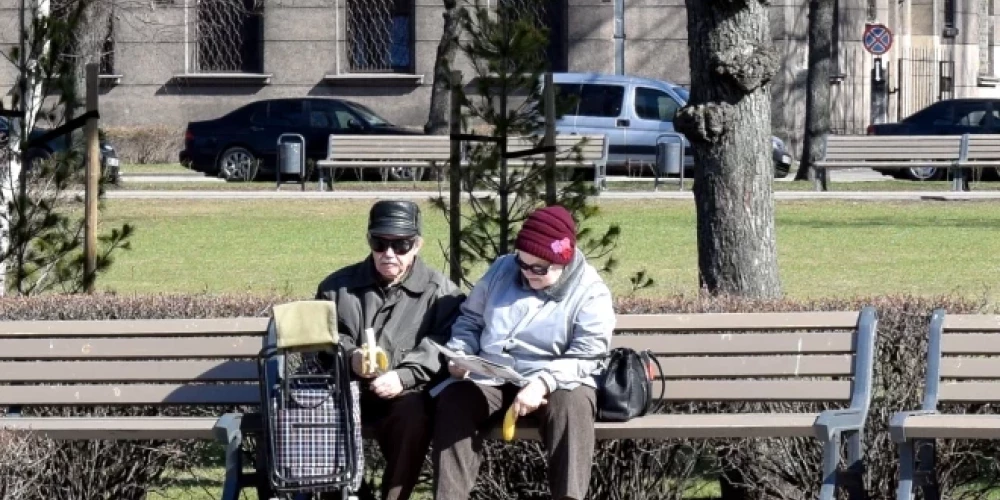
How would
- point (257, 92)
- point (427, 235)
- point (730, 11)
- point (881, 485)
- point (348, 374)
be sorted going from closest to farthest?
point (348, 374)
point (881, 485)
point (730, 11)
point (427, 235)
point (257, 92)

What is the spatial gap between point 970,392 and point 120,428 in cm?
283

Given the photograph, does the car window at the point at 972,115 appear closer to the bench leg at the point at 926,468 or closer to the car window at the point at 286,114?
the car window at the point at 286,114

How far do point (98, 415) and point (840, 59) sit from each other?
34193 millimetres

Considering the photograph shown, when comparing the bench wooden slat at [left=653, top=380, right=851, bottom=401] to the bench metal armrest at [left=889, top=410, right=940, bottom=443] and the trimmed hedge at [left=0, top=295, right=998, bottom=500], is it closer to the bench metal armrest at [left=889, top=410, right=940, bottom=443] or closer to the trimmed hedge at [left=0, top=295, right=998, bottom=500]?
the trimmed hedge at [left=0, top=295, right=998, bottom=500]

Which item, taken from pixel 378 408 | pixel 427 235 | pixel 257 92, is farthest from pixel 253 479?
pixel 257 92

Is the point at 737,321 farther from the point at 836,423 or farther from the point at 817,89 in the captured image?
the point at 817,89

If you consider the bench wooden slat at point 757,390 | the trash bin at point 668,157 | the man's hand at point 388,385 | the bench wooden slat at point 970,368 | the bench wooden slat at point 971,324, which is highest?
the trash bin at point 668,157

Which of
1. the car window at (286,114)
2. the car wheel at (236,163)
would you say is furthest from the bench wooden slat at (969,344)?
the car window at (286,114)

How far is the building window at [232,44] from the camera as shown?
1478 inches

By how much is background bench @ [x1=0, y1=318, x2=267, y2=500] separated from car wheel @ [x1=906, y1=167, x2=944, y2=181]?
22950mm

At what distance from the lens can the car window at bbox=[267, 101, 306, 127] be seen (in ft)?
98.8

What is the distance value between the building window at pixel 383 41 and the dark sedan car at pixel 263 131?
7.61 m

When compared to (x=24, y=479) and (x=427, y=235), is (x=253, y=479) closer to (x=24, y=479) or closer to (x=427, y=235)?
(x=24, y=479)

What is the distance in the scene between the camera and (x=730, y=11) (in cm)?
941
